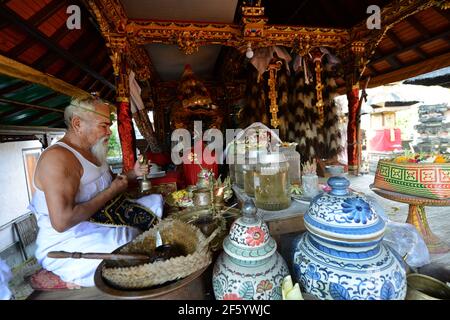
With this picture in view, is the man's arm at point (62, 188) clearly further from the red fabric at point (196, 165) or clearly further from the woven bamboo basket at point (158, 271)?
the red fabric at point (196, 165)

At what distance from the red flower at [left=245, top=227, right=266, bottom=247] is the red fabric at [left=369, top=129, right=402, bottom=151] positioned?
15.6 metres

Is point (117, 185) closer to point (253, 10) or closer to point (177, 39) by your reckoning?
point (177, 39)

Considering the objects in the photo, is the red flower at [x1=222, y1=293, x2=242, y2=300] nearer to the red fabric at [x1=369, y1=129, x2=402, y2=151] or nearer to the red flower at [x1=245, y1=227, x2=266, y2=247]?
the red flower at [x1=245, y1=227, x2=266, y2=247]

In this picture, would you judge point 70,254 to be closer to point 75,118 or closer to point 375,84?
point 75,118

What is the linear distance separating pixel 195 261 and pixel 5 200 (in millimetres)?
7119

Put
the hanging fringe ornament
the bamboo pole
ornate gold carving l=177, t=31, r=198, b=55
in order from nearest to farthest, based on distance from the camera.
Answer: the bamboo pole → ornate gold carving l=177, t=31, r=198, b=55 → the hanging fringe ornament

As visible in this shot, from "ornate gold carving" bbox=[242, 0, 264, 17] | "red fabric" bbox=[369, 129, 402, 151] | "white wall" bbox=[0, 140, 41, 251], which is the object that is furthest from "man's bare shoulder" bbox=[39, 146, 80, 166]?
"red fabric" bbox=[369, 129, 402, 151]

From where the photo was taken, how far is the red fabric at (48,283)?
114 centimetres

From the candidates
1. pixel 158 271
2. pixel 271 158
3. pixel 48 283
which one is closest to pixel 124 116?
pixel 48 283

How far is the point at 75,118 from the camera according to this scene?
4.83 ft

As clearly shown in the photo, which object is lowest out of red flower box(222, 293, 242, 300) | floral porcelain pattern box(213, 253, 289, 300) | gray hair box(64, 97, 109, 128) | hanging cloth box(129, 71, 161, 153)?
red flower box(222, 293, 242, 300)

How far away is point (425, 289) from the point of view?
85cm

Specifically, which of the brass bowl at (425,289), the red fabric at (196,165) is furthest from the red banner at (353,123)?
the brass bowl at (425,289)

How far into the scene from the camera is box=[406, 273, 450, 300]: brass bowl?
758 millimetres
